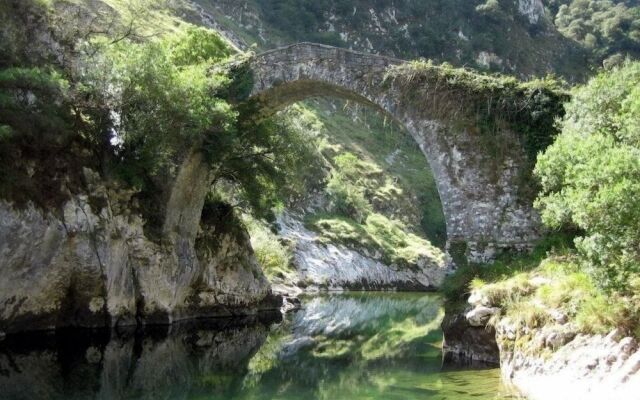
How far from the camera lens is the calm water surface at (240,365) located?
11469mm

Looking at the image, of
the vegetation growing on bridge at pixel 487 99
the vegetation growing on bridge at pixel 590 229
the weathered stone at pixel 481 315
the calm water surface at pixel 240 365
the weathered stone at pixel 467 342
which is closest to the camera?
the vegetation growing on bridge at pixel 590 229

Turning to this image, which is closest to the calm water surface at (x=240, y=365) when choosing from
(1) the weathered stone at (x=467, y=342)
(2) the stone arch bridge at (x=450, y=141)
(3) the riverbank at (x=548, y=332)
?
(1) the weathered stone at (x=467, y=342)

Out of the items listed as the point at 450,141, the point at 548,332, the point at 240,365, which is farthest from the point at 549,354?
the point at 450,141

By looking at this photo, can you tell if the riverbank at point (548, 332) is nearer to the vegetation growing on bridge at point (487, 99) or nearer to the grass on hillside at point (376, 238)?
the vegetation growing on bridge at point (487, 99)

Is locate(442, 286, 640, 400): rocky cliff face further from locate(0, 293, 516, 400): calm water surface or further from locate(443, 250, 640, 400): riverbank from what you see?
locate(0, 293, 516, 400): calm water surface

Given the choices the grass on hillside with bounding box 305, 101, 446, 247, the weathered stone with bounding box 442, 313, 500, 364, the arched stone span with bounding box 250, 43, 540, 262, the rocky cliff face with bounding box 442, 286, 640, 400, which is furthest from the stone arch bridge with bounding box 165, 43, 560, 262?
the grass on hillside with bounding box 305, 101, 446, 247

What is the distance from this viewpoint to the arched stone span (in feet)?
55.1

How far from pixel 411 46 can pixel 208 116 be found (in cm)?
7311

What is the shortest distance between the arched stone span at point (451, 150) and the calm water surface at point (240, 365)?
3702mm

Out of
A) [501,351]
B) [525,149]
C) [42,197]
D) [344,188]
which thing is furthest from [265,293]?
[344,188]

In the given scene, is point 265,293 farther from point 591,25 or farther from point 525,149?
point 591,25

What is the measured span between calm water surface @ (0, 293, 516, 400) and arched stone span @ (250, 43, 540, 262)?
3.70m

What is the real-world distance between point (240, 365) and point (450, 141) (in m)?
8.68

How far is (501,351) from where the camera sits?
12492 mm
